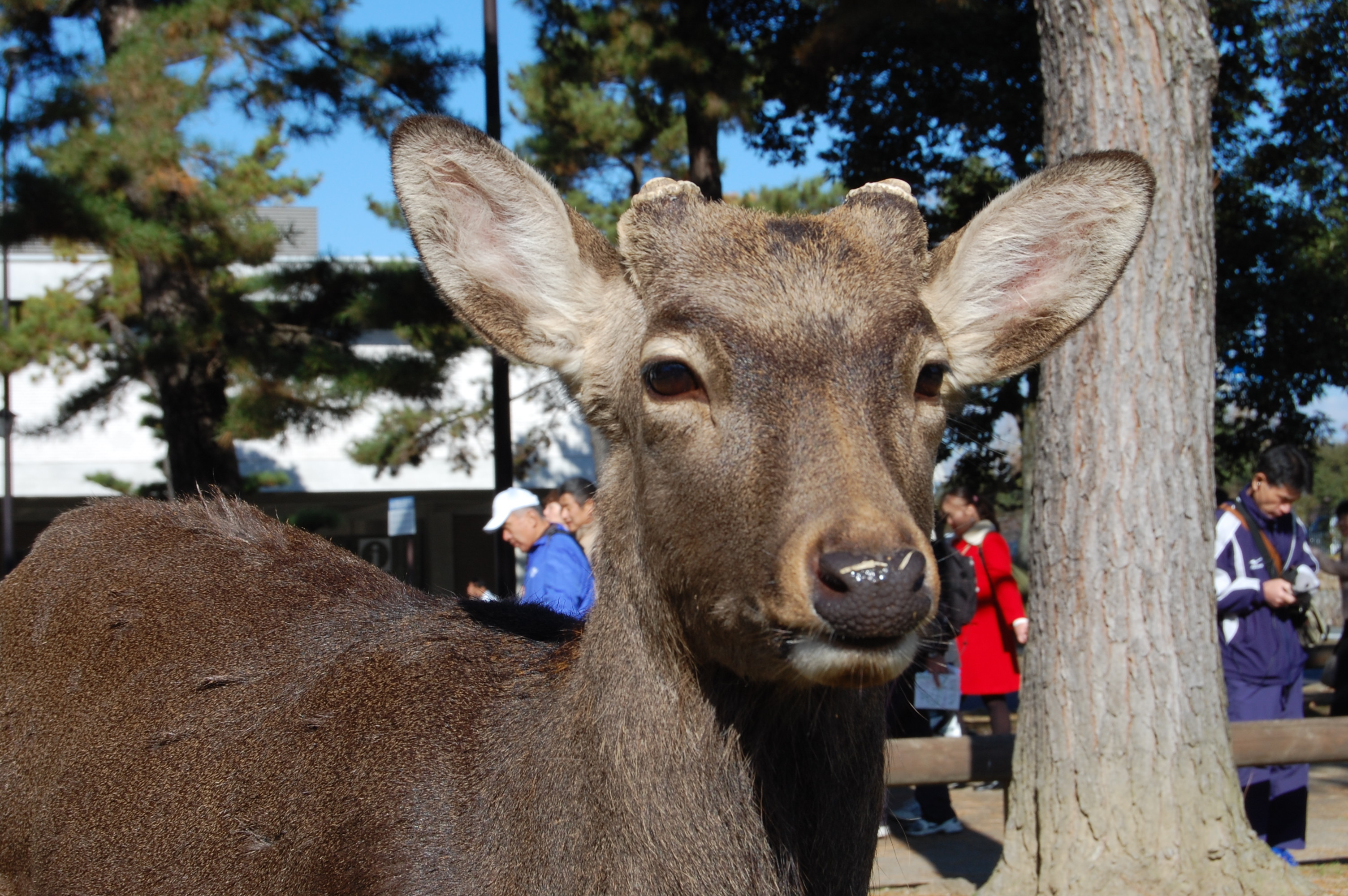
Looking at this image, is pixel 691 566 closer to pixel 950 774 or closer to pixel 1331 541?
pixel 950 774

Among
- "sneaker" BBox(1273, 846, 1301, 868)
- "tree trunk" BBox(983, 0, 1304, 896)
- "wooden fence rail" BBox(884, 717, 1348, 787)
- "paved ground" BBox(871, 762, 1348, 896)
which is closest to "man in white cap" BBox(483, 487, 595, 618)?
"wooden fence rail" BBox(884, 717, 1348, 787)

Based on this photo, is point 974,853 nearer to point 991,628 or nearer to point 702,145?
point 991,628

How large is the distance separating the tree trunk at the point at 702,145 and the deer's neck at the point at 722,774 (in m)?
12.0

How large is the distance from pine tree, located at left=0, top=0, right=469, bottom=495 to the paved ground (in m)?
7.97

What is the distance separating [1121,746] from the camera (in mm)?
5383

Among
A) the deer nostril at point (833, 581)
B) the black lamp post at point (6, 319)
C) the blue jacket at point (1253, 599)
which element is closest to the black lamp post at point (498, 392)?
the black lamp post at point (6, 319)

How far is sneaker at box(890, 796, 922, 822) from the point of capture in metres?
8.32

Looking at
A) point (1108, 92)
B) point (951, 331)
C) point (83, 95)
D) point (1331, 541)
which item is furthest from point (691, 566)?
point (1331, 541)

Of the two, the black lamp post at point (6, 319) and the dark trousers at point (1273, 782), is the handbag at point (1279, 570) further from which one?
the black lamp post at point (6, 319)

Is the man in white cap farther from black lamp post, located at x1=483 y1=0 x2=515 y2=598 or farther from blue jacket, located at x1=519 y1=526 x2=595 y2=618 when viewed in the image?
black lamp post, located at x1=483 y1=0 x2=515 y2=598

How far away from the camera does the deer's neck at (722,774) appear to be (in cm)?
242

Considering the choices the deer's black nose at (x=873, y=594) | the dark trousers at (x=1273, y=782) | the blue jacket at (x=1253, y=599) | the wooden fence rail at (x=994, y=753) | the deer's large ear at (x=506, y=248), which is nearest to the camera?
the deer's black nose at (x=873, y=594)

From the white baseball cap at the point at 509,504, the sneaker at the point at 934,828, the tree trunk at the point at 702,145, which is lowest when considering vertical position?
the sneaker at the point at 934,828

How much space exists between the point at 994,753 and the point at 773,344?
4636mm
